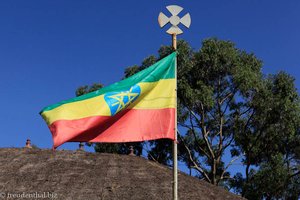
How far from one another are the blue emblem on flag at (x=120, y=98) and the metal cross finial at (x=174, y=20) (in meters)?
1.22

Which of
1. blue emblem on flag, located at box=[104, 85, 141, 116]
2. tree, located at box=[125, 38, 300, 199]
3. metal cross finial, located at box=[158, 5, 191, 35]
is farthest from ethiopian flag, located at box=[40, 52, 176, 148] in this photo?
tree, located at box=[125, 38, 300, 199]

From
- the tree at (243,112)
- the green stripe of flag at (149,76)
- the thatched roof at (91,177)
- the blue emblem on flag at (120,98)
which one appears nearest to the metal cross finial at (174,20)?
the green stripe of flag at (149,76)

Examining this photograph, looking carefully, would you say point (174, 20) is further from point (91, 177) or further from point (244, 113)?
point (244, 113)

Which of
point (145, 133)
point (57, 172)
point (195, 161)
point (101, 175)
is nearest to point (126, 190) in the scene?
point (101, 175)

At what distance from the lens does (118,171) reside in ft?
57.4

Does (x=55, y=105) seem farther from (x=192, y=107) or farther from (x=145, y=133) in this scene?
(x=192, y=107)

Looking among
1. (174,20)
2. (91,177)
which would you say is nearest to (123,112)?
(174,20)

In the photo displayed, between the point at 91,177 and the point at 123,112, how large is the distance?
9052 mm

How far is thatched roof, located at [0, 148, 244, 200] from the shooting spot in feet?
51.3

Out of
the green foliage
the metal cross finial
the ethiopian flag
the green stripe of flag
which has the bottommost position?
the ethiopian flag

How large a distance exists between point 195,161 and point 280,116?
291 inches

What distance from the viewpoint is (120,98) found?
322 inches

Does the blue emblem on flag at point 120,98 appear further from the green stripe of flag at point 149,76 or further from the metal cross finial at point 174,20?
the metal cross finial at point 174,20

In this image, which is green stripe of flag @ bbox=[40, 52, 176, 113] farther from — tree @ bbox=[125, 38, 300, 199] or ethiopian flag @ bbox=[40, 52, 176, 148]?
tree @ bbox=[125, 38, 300, 199]
